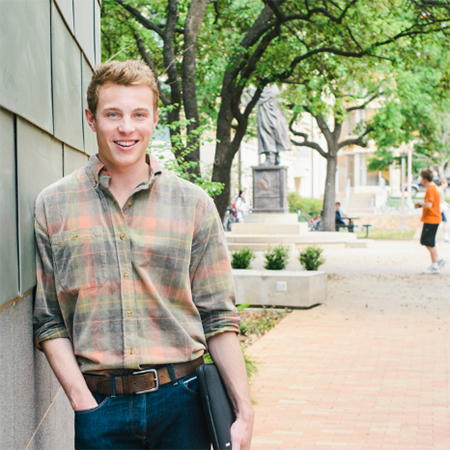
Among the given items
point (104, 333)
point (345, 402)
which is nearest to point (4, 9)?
point (104, 333)

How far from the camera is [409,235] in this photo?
2936 cm

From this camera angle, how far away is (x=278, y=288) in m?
10.3

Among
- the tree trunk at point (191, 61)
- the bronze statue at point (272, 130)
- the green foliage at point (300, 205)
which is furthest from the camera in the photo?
the green foliage at point (300, 205)

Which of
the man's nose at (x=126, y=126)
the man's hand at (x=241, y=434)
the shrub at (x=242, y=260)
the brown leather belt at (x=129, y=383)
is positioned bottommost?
the shrub at (x=242, y=260)

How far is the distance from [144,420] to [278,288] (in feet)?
27.6

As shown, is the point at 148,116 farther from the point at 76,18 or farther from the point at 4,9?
the point at 76,18

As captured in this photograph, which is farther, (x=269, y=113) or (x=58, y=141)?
(x=269, y=113)

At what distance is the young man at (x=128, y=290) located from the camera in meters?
1.97

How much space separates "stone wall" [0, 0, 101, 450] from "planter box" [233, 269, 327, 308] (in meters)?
7.26

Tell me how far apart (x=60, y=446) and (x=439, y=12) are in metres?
9.78

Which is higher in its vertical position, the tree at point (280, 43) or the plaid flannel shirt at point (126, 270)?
the tree at point (280, 43)

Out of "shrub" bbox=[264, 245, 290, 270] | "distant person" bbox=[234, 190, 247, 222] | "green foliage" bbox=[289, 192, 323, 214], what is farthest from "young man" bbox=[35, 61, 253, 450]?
"green foliage" bbox=[289, 192, 323, 214]

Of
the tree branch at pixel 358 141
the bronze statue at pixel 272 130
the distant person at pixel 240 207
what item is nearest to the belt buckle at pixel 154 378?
the bronze statue at pixel 272 130

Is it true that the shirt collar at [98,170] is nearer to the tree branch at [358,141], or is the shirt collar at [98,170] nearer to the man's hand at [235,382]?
the man's hand at [235,382]
